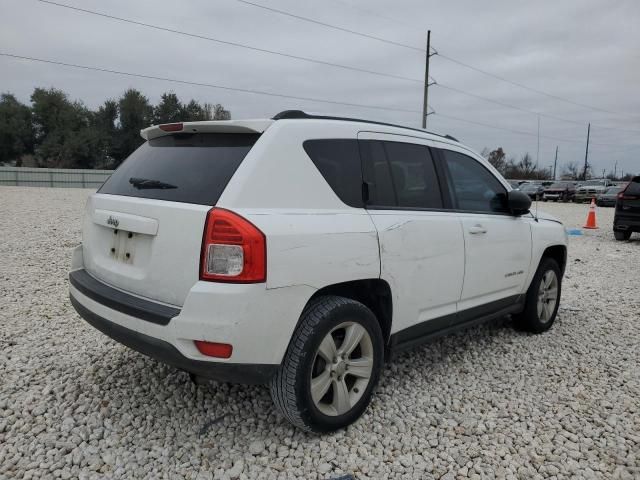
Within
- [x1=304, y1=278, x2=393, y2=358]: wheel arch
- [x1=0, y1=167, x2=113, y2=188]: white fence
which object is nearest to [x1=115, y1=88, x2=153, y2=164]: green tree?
[x1=0, y1=167, x2=113, y2=188]: white fence

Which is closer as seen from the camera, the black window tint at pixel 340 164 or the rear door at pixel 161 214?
the rear door at pixel 161 214

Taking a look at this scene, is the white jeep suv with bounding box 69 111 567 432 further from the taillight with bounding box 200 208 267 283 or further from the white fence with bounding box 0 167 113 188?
the white fence with bounding box 0 167 113 188

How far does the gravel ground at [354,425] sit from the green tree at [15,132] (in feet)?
153

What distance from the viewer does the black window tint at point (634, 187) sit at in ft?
37.8

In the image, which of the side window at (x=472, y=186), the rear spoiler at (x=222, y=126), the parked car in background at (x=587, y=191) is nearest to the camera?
the rear spoiler at (x=222, y=126)

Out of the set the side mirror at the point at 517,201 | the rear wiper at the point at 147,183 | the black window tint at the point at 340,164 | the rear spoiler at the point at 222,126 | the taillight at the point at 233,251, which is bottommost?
the taillight at the point at 233,251

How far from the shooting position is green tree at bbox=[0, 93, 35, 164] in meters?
43.0

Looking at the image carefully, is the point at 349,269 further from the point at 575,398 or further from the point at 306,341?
the point at 575,398

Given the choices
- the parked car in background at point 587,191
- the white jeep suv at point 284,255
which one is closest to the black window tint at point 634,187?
the white jeep suv at point 284,255

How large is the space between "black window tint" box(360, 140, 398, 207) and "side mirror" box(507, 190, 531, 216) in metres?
1.43

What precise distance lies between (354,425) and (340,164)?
5.11 ft

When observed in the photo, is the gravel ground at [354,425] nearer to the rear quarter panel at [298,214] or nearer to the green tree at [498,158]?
the rear quarter panel at [298,214]

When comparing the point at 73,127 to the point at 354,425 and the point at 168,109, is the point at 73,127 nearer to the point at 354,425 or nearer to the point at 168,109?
the point at 168,109

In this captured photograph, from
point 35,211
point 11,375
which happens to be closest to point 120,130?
point 35,211
